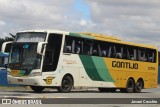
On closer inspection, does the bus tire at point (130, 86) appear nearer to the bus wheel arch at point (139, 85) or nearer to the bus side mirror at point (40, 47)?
the bus wheel arch at point (139, 85)

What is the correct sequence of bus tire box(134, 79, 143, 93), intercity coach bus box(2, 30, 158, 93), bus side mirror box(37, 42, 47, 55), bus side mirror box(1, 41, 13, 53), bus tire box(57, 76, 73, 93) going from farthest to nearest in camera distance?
bus tire box(134, 79, 143, 93), bus side mirror box(1, 41, 13, 53), bus tire box(57, 76, 73, 93), intercity coach bus box(2, 30, 158, 93), bus side mirror box(37, 42, 47, 55)

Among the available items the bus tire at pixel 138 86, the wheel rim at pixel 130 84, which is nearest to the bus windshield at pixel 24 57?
the wheel rim at pixel 130 84

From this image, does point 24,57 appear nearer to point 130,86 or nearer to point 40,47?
point 40,47

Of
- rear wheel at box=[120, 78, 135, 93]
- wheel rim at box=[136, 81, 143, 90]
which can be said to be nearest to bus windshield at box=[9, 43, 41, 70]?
rear wheel at box=[120, 78, 135, 93]

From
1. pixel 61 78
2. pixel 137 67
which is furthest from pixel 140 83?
pixel 61 78

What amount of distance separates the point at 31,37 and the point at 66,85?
326cm

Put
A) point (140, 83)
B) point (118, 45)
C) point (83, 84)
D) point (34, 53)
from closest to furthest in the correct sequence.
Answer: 1. point (34, 53)
2. point (83, 84)
3. point (118, 45)
4. point (140, 83)

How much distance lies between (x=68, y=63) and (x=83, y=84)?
1.99 m

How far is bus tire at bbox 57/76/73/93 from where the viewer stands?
26369 mm

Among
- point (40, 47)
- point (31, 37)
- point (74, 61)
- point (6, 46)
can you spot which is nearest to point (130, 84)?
point (74, 61)

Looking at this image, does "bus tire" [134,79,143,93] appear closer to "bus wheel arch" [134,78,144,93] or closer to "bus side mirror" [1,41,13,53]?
"bus wheel arch" [134,78,144,93]

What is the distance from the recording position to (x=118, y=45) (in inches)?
1217

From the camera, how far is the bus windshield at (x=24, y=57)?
→ 25.1m

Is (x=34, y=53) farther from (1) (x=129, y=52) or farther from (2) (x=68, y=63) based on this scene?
(1) (x=129, y=52)
